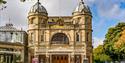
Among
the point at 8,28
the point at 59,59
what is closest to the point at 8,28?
the point at 8,28

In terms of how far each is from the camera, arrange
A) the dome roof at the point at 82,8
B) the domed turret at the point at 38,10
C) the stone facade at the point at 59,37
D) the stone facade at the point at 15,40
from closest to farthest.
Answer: the stone facade at the point at 15,40
the stone facade at the point at 59,37
the domed turret at the point at 38,10
the dome roof at the point at 82,8

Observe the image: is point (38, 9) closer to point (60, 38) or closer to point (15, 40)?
point (60, 38)

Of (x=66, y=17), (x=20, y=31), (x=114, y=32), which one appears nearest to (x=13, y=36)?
(x=20, y=31)

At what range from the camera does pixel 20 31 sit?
6381cm

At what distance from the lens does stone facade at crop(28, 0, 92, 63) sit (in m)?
61.3

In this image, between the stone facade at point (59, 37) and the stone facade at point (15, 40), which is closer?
the stone facade at point (15, 40)

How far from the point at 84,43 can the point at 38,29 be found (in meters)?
8.37

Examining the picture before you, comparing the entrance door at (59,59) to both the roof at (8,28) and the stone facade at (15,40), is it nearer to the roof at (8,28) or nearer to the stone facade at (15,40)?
the stone facade at (15,40)

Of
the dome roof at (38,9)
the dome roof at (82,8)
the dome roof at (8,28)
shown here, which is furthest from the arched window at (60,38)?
the dome roof at (8,28)

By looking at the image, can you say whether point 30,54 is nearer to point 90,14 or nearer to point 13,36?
point 13,36

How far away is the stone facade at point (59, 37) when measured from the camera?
6134cm

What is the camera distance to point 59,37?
206 feet

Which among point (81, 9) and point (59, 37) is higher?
point (81, 9)

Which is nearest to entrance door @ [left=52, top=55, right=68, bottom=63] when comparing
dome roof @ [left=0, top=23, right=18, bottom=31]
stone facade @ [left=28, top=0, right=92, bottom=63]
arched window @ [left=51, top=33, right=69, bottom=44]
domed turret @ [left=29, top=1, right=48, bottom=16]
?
stone facade @ [left=28, top=0, right=92, bottom=63]
